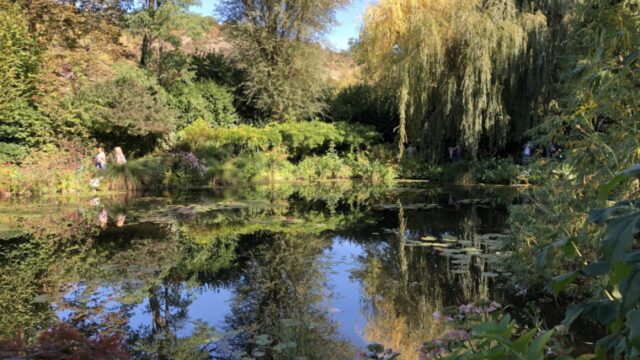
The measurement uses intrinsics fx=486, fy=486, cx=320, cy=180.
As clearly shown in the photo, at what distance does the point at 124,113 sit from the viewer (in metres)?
16.6

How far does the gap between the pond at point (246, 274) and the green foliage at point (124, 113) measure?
20.0 feet

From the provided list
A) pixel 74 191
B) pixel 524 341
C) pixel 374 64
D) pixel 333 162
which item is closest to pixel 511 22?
pixel 374 64

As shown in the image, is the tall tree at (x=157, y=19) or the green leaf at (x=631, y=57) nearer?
the green leaf at (x=631, y=57)

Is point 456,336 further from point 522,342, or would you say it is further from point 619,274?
point 619,274

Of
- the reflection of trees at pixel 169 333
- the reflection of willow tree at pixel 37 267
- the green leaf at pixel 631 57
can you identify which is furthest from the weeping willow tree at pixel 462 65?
the green leaf at pixel 631 57

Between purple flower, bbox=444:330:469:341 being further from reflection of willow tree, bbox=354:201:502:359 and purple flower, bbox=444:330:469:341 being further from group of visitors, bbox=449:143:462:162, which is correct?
group of visitors, bbox=449:143:462:162

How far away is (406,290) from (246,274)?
6.29 feet

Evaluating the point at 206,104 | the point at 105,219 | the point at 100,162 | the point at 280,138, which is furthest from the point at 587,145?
the point at 206,104

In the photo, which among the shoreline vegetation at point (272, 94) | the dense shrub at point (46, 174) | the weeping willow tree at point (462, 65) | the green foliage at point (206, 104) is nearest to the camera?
the dense shrub at point (46, 174)

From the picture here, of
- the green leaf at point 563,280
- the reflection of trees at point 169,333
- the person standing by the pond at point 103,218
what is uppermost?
the green leaf at point 563,280

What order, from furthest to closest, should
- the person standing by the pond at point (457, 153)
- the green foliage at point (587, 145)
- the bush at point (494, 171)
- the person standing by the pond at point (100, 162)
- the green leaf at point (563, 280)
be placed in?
the person standing by the pond at point (457, 153) → the bush at point (494, 171) → the person standing by the pond at point (100, 162) → the green foliage at point (587, 145) → the green leaf at point (563, 280)

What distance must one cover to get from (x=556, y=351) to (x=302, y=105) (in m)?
19.8

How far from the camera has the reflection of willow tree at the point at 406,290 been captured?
407 cm

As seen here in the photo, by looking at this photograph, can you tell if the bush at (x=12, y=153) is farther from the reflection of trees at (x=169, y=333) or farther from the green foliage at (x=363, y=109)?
the reflection of trees at (x=169, y=333)
